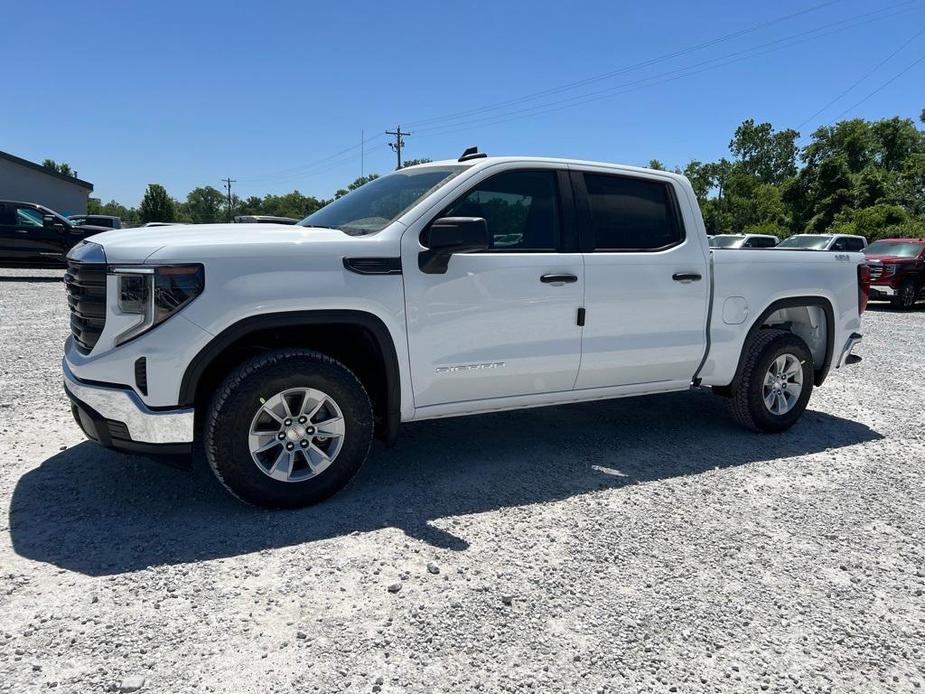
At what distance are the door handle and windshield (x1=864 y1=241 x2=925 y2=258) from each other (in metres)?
15.8

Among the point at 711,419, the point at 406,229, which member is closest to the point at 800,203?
the point at 711,419

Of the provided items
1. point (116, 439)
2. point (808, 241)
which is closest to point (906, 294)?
point (808, 241)

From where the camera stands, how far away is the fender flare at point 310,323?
320cm

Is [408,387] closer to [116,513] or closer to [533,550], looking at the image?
[533,550]

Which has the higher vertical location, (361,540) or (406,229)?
(406,229)

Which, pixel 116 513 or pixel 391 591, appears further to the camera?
pixel 116 513

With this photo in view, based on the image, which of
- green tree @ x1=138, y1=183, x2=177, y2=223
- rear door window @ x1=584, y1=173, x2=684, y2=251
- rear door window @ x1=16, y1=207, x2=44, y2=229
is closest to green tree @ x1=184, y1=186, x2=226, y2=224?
green tree @ x1=138, y1=183, x2=177, y2=223

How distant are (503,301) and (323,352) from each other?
1091 millimetres

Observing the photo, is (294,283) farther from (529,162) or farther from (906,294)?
(906,294)

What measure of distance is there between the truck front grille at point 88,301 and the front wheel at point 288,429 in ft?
2.27

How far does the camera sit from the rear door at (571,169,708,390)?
4.23 m

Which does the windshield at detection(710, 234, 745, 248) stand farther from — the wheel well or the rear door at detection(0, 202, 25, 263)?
the rear door at detection(0, 202, 25, 263)

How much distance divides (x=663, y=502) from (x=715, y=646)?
4.46 feet

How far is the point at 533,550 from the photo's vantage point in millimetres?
3182
